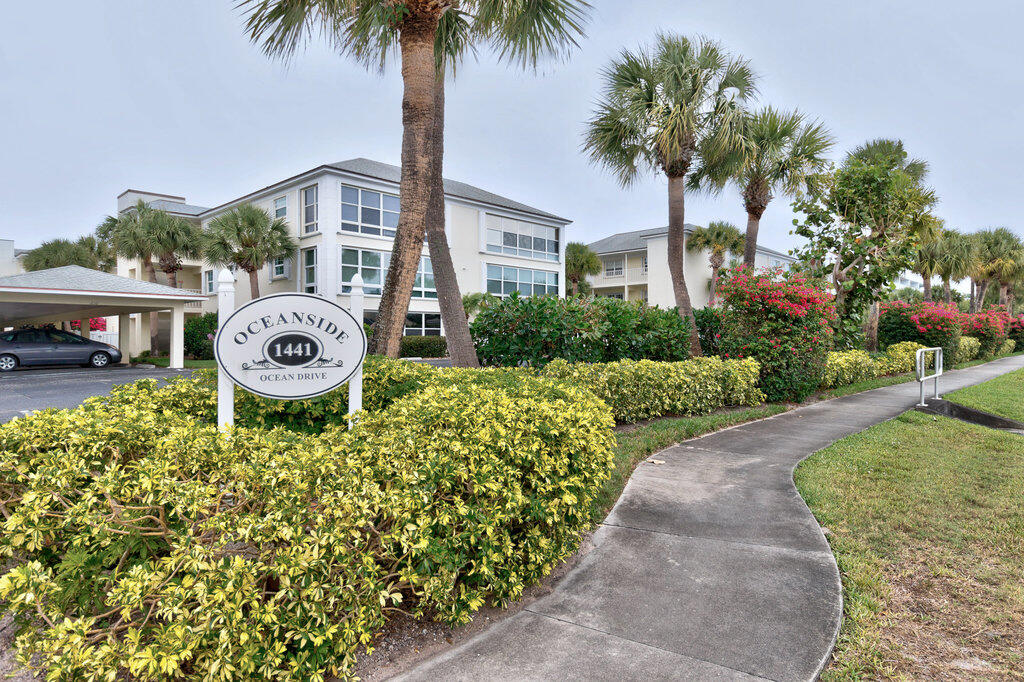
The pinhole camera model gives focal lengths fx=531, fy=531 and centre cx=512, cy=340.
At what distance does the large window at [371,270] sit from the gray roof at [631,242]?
2011 cm

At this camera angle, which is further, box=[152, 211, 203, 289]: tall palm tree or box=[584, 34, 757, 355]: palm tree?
box=[152, 211, 203, 289]: tall palm tree

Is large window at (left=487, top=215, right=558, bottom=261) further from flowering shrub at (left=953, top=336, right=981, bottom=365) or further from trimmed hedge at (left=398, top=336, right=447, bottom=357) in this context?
flowering shrub at (left=953, top=336, right=981, bottom=365)

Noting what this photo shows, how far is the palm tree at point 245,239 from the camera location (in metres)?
24.3

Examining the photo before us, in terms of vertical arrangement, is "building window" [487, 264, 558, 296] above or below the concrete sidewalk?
above

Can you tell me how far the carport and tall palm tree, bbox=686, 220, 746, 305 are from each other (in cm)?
3281

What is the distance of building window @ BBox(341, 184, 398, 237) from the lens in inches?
996

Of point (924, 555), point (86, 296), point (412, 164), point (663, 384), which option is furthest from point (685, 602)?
point (86, 296)

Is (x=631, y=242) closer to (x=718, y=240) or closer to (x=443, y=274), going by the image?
(x=718, y=240)

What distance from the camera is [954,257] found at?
30062 mm

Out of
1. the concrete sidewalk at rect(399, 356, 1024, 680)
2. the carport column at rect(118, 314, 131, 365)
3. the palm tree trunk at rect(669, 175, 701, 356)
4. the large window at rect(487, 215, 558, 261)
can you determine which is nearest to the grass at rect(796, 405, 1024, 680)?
the concrete sidewalk at rect(399, 356, 1024, 680)

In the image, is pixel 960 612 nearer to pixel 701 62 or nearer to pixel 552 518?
pixel 552 518

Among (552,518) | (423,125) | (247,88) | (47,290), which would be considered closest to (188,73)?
(247,88)

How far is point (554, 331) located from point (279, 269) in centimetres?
2317

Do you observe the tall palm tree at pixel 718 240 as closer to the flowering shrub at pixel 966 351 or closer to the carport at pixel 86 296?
the flowering shrub at pixel 966 351
